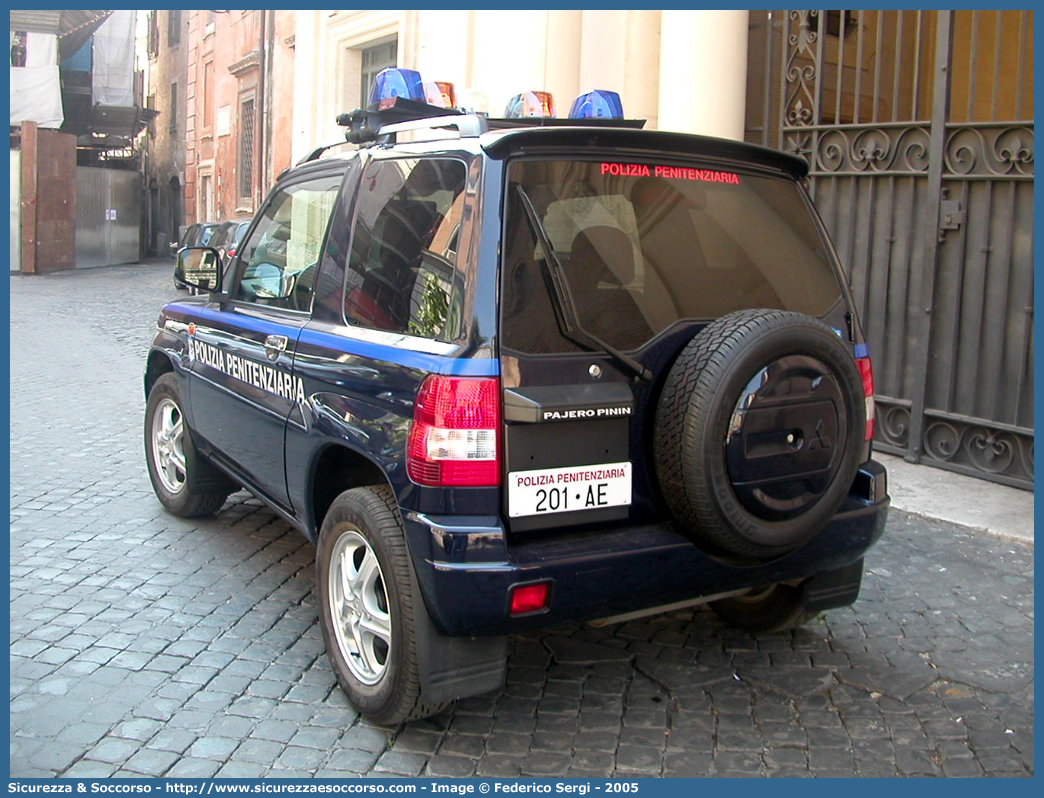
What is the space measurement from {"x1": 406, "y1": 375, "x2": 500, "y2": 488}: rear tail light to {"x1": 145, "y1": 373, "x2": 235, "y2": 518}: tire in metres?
2.72

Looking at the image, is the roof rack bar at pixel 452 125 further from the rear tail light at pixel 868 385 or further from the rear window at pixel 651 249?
the rear tail light at pixel 868 385

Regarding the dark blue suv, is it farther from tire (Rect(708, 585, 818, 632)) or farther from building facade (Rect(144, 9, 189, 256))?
building facade (Rect(144, 9, 189, 256))

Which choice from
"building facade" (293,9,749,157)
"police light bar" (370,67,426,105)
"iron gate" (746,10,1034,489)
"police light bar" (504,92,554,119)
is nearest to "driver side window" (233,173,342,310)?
"police light bar" (370,67,426,105)

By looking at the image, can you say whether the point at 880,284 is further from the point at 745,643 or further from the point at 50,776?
the point at 50,776

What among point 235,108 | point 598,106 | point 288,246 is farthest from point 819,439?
point 235,108

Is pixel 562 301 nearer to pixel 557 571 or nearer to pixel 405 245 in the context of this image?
pixel 405 245

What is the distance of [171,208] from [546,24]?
31494 millimetres

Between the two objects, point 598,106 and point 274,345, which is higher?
point 598,106

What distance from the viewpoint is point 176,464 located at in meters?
5.77

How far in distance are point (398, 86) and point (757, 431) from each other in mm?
Answer: 2417

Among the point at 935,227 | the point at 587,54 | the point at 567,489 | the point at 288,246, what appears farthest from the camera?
the point at 587,54

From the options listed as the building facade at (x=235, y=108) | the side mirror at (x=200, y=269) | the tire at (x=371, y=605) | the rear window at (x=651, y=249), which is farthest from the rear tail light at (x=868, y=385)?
the building facade at (x=235, y=108)

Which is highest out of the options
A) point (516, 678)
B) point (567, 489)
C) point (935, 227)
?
point (935, 227)

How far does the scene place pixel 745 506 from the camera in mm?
3285
